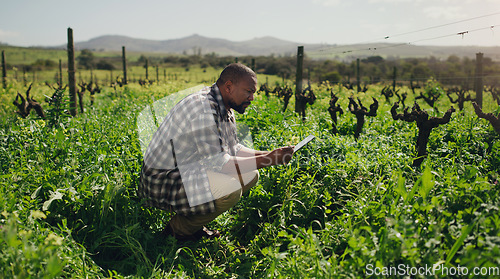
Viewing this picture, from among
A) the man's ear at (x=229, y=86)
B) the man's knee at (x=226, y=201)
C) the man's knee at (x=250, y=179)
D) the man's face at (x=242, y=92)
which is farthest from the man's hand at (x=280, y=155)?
the man's ear at (x=229, y=86)

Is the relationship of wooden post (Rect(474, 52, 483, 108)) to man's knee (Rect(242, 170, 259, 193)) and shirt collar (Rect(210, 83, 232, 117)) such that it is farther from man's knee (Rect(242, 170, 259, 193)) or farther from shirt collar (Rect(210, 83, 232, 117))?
shirt collar (Rect(210, 83, 232, 117))

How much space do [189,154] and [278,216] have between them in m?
1.09

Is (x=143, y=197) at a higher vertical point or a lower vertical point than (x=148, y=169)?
lower

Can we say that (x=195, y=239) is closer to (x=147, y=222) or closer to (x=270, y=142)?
(x=147, y=222)

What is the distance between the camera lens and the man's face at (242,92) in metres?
2.87

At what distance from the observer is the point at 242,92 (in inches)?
114

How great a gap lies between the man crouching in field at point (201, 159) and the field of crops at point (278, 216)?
319mm

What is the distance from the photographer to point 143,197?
3113 millimetres

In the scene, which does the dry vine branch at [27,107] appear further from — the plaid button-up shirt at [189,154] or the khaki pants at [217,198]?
the khaki pants at [217,198]

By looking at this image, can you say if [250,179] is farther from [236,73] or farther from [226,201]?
[236,73]

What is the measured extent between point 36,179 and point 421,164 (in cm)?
368

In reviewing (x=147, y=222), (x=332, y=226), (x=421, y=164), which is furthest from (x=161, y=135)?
(x=421, y=164)

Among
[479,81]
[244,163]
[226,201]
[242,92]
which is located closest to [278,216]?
[226,201]

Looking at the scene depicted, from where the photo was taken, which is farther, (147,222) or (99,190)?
(147,222)
